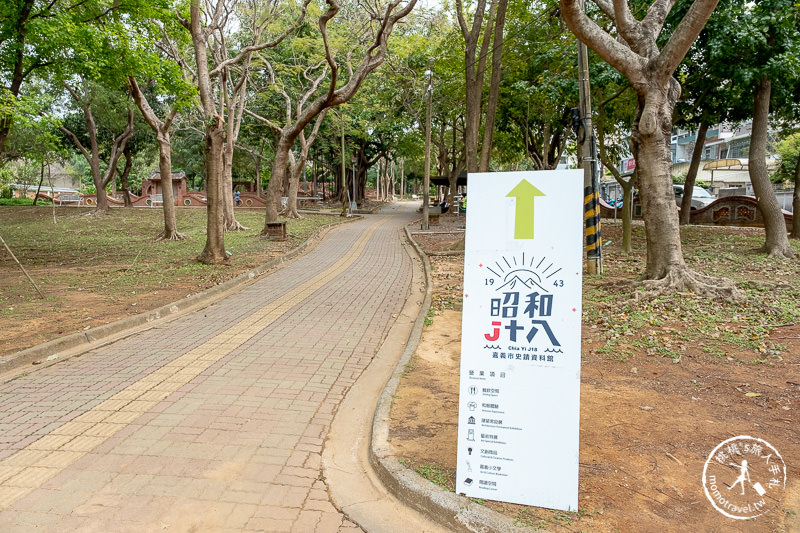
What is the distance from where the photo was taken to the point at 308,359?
616 cm

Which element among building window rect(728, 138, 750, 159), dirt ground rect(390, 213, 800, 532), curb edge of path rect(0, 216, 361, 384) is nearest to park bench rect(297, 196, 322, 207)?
curb edge of path rect(0, 216, 361, 384)

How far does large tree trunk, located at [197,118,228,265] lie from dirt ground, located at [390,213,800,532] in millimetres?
7872

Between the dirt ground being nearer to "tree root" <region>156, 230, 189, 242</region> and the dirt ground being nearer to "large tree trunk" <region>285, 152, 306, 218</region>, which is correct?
"tree root" <region>156, 230, 189, 242</region>

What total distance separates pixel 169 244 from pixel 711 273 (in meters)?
15.9

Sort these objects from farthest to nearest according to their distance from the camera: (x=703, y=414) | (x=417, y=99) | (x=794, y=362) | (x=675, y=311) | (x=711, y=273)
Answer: (x=417, y=99) → (x=711, y=273) → (x=675, y=311) → (x=794, y=362) → (x=703, y=414)

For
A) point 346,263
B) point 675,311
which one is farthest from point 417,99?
point 675,311

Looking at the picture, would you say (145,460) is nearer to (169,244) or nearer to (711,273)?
(711,273)

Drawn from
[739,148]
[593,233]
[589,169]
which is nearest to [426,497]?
[593,233]

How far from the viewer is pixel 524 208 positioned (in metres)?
3.04

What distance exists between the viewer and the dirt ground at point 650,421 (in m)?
2.99

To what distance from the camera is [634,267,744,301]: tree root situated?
7.67 metres

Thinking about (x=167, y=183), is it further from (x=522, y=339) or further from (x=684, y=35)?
(x=522, y=339)

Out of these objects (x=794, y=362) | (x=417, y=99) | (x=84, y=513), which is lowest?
(x=84, y=513)

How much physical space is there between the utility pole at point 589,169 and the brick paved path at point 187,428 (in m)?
5.32
